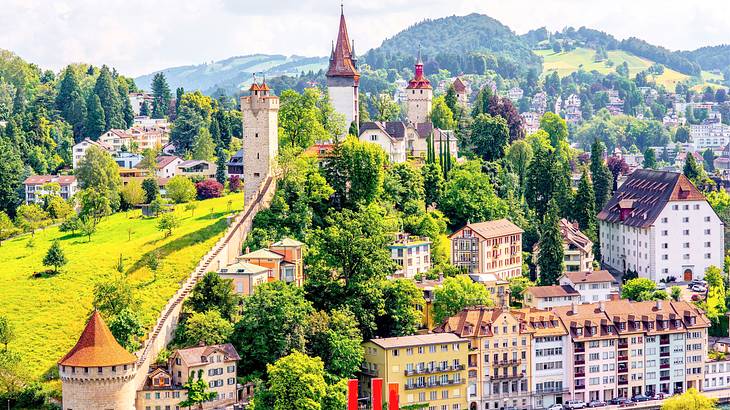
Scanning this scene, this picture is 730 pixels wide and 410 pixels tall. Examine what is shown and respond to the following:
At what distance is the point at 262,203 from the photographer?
8350cm

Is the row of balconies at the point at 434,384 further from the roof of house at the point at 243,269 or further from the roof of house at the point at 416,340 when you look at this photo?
the roof of house at the point at 243,269

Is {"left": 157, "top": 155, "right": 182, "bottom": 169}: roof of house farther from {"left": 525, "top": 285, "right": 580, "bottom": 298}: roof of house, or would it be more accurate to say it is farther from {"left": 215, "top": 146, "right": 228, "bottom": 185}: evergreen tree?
{"left": 525, "top": 285, "right": 580, "bottom": 298}: roof of house

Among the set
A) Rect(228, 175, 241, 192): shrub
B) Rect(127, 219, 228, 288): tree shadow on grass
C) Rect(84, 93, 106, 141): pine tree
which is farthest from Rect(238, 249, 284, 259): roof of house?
Rect(84, 93, 106, 141): pine tree

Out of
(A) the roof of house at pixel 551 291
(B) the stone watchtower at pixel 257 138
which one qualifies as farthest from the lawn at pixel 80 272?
(A) the roof of house at pixel 551 291

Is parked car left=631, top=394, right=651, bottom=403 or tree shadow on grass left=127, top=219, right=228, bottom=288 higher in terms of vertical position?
tree shadow on grass left=127, top=219, right=228, bottom=288

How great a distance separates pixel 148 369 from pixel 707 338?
32749 millimetres

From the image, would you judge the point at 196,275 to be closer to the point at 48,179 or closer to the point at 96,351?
the point at 96,351

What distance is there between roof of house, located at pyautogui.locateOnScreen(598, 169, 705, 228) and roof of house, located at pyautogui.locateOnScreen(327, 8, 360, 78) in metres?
20.6

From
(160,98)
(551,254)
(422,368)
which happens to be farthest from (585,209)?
(160,98)

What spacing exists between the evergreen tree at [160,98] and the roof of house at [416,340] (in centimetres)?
7854

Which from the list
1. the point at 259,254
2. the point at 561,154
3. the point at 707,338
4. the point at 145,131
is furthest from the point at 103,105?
the point at 707,338

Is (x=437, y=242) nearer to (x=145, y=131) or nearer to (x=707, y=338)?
(x=707, y=338)

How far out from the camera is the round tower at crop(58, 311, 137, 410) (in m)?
65.2

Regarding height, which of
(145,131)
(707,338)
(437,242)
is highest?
(145,131)
